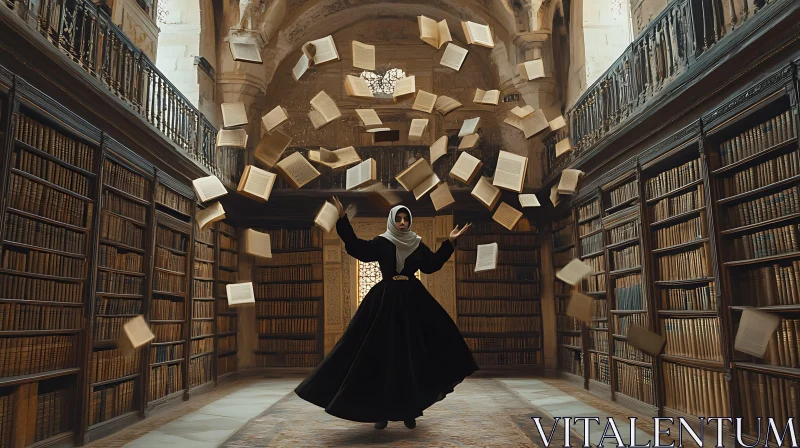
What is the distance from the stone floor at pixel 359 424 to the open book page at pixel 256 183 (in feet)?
6.18

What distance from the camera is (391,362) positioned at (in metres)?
3.82

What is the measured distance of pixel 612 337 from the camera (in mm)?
6160

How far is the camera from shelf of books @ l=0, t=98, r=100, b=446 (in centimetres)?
364

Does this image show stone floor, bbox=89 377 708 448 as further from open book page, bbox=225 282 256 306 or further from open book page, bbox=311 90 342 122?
open book page, bbox=311 90 342 122

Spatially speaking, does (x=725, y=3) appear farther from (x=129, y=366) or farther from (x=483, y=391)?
(x=129, y=366)

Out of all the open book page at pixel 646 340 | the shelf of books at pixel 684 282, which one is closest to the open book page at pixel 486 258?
the shelf of books at pixel 684 282

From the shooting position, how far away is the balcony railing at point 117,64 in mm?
4111

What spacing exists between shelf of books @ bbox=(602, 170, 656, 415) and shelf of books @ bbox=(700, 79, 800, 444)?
44.4 inches

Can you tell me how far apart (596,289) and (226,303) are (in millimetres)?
4817

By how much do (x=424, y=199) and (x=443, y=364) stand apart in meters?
5.14

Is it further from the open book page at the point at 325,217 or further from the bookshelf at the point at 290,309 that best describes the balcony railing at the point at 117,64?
the bookshelf at the point at 290,309

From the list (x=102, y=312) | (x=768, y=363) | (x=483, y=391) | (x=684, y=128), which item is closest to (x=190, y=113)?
(x=102, y=312)

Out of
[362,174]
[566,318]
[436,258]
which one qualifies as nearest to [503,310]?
[566,318]

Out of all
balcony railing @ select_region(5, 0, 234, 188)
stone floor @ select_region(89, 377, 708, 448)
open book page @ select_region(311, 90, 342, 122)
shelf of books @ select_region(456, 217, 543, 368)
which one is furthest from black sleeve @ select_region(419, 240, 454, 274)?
shelf of books @ select_region(456, 217, 543, 368)
